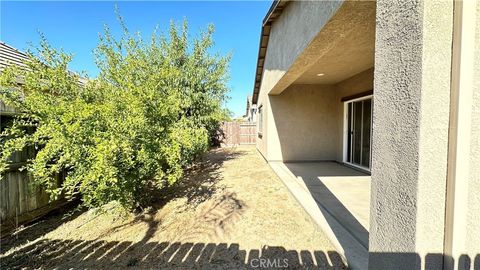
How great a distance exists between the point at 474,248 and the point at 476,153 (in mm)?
522

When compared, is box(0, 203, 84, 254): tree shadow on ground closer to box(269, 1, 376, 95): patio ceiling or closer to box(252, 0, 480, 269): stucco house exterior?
box(252, 0, 480, 269): stucco house exterior

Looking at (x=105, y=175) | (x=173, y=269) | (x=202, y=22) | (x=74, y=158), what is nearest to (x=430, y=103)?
(x=173, y=269)

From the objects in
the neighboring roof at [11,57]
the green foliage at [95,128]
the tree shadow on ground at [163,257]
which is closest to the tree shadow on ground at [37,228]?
the tree shadow on ground at [163,257]

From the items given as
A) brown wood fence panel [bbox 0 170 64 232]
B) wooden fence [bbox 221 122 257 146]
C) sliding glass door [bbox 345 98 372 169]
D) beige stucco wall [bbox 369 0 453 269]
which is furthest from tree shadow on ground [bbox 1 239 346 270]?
wooden fence [bbox 221 122 257 146]

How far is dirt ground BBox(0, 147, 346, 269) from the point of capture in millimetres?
2688

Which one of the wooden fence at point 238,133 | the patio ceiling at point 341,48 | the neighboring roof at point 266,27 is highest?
the neighboring roof at point 266,27

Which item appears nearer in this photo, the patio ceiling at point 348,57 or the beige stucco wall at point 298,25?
the beige stucco wall at point 298,25

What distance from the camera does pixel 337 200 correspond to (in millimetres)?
4215

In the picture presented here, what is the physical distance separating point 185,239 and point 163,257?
0.45 meters

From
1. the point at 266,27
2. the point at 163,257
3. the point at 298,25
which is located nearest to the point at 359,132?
the point at 266,27

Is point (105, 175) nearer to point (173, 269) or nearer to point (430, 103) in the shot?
point (173, 269)

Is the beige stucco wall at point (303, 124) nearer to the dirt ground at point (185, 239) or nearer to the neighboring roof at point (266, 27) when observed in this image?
the neighboring roof at point (266, 27)

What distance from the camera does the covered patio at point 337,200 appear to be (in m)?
2.79

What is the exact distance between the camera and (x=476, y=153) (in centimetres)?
110
